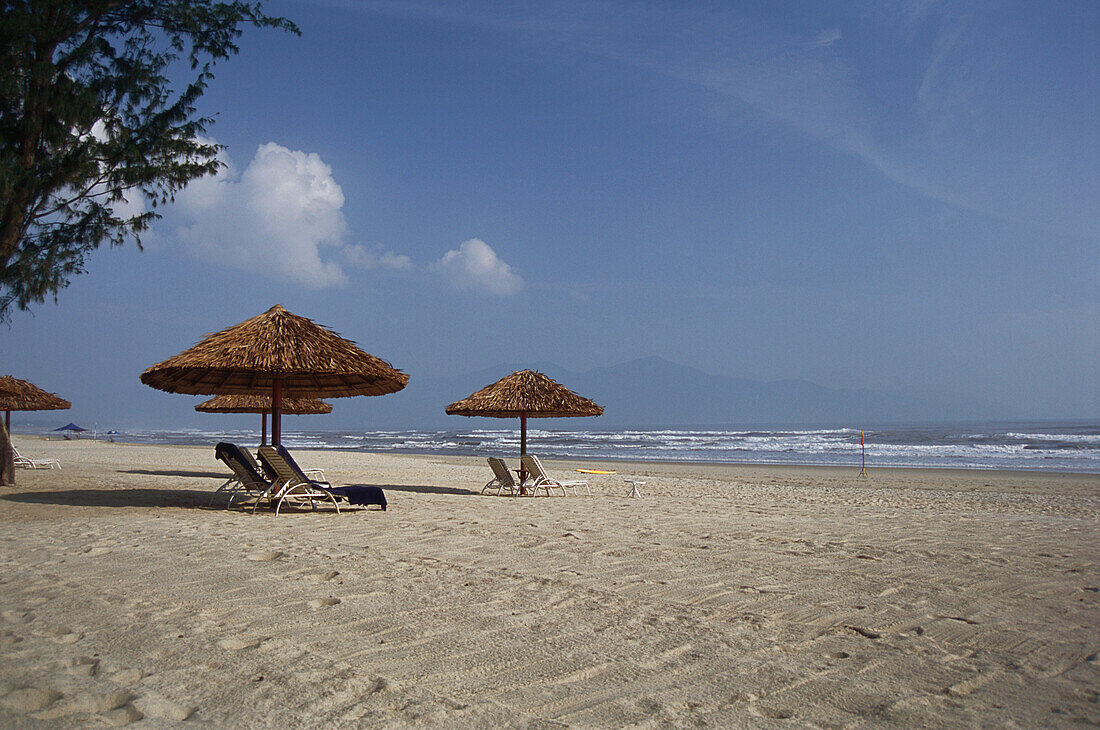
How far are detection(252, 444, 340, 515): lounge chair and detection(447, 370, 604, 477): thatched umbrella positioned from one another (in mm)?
3561

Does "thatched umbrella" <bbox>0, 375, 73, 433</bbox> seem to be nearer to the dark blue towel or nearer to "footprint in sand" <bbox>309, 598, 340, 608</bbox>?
the dark blue towel

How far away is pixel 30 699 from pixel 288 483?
16.7ft

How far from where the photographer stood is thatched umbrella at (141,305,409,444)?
24.5ft

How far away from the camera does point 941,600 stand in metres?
3.75

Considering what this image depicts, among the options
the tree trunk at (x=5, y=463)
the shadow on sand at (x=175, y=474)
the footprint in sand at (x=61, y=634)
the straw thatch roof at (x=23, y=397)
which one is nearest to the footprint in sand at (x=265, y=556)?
the footprint in sand at (x=61, y=634)

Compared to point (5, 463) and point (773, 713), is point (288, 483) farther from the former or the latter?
point (773, 713)

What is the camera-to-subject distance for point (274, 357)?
759 centimetres

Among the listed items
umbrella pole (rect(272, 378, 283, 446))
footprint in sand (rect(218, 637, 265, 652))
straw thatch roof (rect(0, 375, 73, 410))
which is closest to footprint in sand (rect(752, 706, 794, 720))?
footprint in sand (rect(218, 637, 265, 652))

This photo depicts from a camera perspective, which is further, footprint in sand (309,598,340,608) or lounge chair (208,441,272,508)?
lounge chair (208,441,272,508)

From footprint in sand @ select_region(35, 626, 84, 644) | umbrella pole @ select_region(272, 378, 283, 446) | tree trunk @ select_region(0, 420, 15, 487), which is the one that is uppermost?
umbrella pole @ select_region(272, 378, 283, 446)

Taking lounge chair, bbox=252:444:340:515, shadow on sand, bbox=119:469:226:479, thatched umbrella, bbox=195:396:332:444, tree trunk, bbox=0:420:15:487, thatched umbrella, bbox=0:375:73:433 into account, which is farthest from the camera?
thatched umbrella, bbox=0:375:73:433

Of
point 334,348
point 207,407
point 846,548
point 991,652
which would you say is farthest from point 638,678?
point 207,407

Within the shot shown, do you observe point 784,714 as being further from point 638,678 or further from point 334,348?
point 334,348

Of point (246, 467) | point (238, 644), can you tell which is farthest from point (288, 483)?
point (238, 644)
